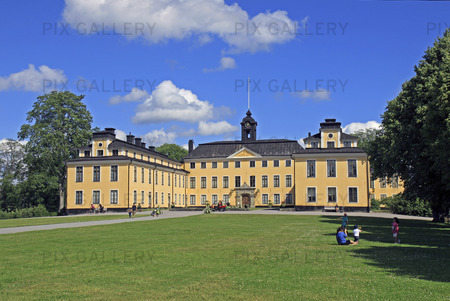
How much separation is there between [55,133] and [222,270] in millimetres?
55249

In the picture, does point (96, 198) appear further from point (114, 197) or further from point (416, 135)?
point (416, 135)

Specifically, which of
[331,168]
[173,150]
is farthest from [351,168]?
[173,150]

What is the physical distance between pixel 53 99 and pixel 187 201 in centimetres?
3232

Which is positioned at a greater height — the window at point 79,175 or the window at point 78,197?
the window at point 79,175

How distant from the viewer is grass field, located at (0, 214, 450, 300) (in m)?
10.1

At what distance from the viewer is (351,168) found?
6162 cm

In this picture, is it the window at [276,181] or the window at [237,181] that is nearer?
the window at [276,181]

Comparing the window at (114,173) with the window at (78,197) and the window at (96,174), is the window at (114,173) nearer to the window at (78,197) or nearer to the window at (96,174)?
the window at (96,174)

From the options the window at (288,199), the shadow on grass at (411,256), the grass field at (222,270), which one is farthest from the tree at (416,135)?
the window at (288,199)

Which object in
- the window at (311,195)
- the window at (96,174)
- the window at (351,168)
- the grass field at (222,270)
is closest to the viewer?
the grass field at (222,270)

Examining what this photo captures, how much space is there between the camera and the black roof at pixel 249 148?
81125mm

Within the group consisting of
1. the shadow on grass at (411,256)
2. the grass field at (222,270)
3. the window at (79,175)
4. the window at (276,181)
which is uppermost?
the window at (79,175)

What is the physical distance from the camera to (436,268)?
13.6m

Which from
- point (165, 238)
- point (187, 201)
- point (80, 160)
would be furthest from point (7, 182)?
point (165, 238)
